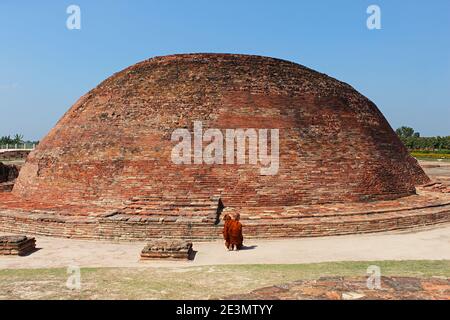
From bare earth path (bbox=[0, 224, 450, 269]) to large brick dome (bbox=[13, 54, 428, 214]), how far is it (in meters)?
1.58

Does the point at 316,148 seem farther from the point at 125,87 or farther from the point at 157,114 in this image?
the point at 125,87

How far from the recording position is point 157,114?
11.2 m

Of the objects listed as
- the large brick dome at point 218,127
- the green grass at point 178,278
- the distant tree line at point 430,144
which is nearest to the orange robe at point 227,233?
the green grass at point 178,278

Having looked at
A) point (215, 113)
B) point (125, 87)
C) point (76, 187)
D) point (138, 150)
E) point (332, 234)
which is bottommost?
point (332, 234)

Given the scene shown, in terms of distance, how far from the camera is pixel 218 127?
10758mm

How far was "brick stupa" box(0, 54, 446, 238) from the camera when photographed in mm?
10047

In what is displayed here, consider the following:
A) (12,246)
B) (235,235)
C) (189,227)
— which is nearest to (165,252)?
(235,235)

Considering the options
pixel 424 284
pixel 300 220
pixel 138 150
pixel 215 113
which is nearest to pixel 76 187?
pixel 138 150

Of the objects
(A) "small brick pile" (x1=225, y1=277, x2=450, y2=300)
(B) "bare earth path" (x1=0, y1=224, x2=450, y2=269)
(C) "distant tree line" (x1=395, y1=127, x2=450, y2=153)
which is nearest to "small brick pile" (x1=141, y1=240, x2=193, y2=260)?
(B) "bare earth path" (x1=0, y1=224, x2=450, y2=269)

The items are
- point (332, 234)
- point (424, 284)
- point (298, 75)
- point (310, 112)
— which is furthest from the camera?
point (298, 75)

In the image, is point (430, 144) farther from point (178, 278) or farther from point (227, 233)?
point (178, 278)

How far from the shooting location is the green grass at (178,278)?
16.1ft

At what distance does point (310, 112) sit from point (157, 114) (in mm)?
4225

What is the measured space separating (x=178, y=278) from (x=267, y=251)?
2.62 m
